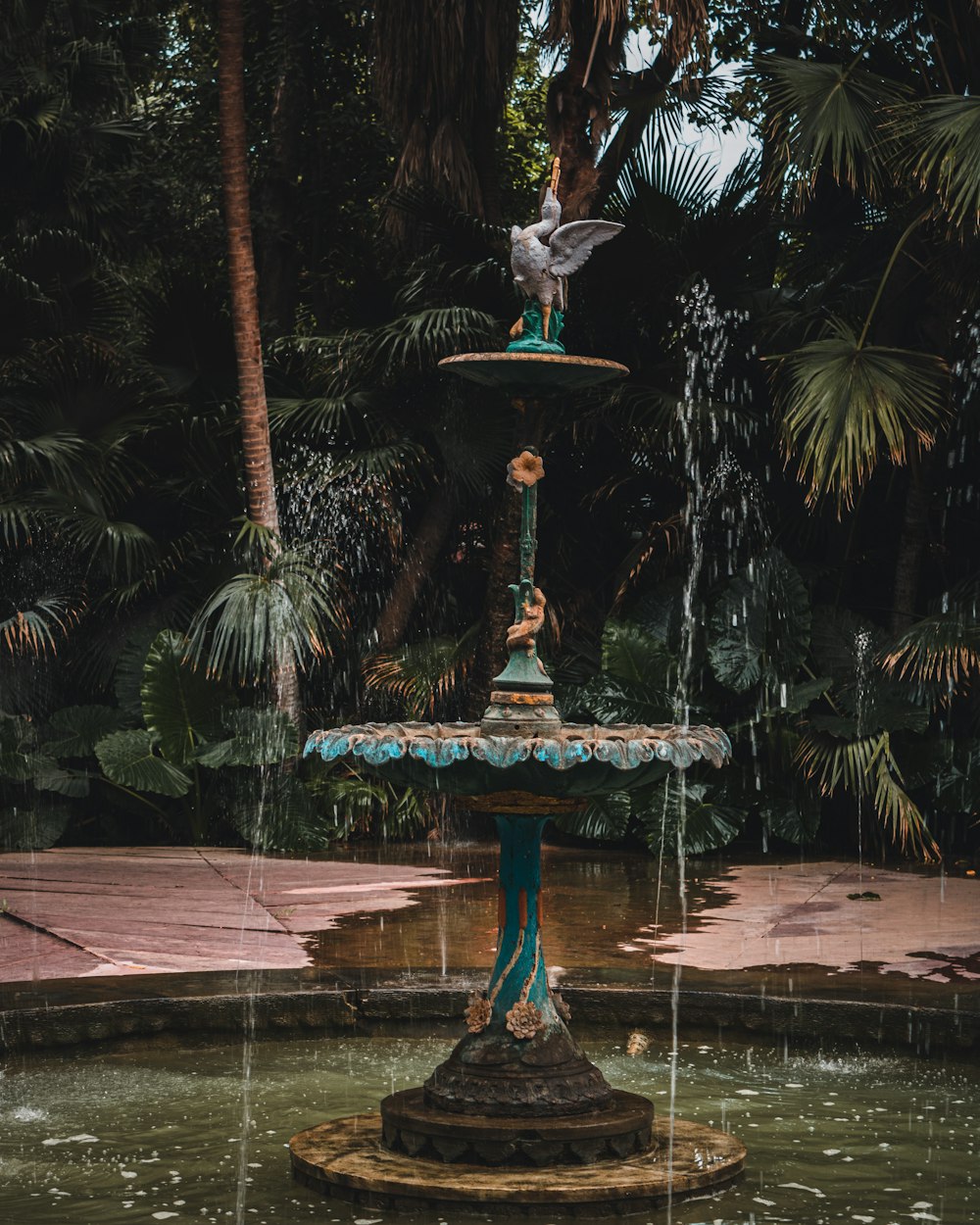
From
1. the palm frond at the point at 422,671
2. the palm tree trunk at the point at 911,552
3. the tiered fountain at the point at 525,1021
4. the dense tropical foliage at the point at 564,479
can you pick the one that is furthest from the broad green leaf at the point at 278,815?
the tiered fountain at the point at 525,1021

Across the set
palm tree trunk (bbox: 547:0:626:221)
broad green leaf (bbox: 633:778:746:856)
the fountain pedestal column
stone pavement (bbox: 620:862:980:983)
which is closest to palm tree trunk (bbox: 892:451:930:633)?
broad green leaf (bbox: 633:778:746:856)

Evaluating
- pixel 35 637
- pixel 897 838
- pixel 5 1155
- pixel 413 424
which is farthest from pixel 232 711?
pixel 5 1155

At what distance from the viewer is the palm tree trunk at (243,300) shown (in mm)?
12258

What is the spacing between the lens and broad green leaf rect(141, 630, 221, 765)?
40.1ft

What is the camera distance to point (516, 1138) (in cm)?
462

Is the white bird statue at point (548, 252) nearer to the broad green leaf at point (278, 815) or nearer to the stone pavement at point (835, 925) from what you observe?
the stone pavement at point (835, 925)

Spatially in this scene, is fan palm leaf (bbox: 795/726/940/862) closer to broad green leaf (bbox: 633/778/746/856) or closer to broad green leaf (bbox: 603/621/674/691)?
broad green leaf (bbox: 633/778/746/856)

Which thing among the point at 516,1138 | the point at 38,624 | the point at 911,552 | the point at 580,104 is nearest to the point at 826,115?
the point at 580,104

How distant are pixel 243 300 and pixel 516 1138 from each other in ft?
28.4

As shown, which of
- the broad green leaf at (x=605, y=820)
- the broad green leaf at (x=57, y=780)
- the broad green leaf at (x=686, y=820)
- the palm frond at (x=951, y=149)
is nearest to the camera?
the palm frond at (x=951, y=149)

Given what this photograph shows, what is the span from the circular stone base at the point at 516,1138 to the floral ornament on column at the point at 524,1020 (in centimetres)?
23

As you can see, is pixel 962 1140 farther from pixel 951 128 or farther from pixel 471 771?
pixel 951 128

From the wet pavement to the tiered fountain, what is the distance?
1.68 m

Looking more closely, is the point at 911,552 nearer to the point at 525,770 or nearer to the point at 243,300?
the point at 243,300
